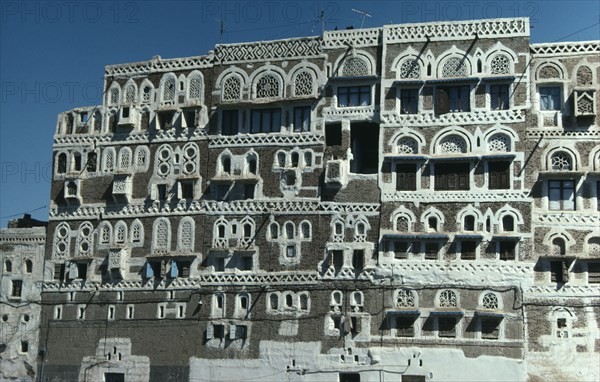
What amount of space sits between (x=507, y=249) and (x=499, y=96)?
7.33m

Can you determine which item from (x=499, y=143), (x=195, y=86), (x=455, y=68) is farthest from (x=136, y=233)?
(x=499, y=143)

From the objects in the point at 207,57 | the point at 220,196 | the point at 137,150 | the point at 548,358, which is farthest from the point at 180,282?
the point at 548,358

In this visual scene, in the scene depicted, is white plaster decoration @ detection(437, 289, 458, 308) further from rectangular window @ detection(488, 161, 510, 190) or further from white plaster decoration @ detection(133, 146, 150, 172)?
white plaster decoration @ detection(133, 146, 150, 172)

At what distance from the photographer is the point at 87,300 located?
152ft

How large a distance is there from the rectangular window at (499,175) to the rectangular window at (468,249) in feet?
9.04

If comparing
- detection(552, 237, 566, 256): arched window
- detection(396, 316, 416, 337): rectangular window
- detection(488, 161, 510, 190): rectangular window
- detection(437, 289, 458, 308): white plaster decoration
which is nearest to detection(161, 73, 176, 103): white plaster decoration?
detection(396, 316, 416, 337): rectangular window

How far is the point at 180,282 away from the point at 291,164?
811 centimetres

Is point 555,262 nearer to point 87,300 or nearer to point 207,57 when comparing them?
point 207,57

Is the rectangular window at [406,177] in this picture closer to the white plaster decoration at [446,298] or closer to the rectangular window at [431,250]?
the rectangular window at [431,250]

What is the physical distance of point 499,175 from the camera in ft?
138

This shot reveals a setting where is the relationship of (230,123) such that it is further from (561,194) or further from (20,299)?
(561,194)

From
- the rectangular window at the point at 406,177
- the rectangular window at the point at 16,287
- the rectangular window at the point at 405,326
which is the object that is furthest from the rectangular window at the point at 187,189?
the rectangular window at the point at 405,326

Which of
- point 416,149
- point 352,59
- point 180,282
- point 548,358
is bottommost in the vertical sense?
point 548,358

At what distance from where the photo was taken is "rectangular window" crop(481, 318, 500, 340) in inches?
1597
